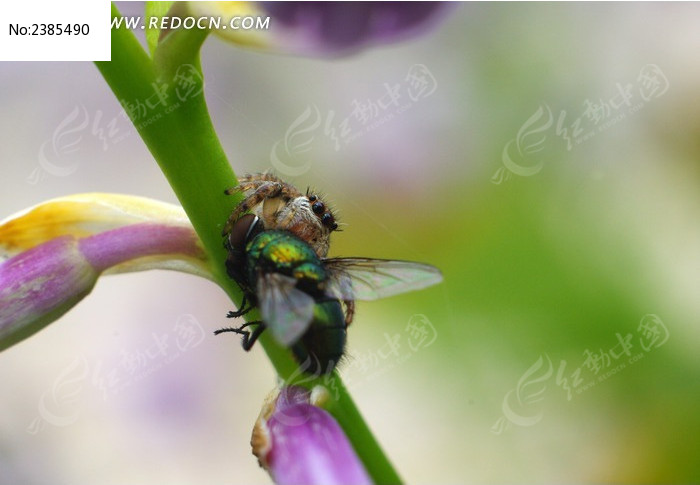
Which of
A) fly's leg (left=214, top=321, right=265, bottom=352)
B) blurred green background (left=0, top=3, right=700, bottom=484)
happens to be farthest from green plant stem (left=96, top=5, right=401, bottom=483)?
blurred green background (left=0, top=3, right=700, bottom=484)

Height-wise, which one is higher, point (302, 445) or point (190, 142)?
point (190, 142)

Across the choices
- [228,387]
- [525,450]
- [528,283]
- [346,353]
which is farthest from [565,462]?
[346,353]

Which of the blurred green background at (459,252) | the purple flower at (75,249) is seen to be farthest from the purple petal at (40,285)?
the blurred green background at (459,252)

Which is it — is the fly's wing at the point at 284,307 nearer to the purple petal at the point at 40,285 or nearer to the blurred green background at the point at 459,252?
the purple petal at the point at 40,285

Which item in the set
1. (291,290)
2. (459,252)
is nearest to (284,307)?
(291,290)

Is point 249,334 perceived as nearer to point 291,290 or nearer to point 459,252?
point 291,290

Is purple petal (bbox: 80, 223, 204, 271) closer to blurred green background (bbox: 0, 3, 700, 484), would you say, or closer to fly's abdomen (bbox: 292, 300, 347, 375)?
fly's abdomen (bbox: 292, 300, 347, 375)
